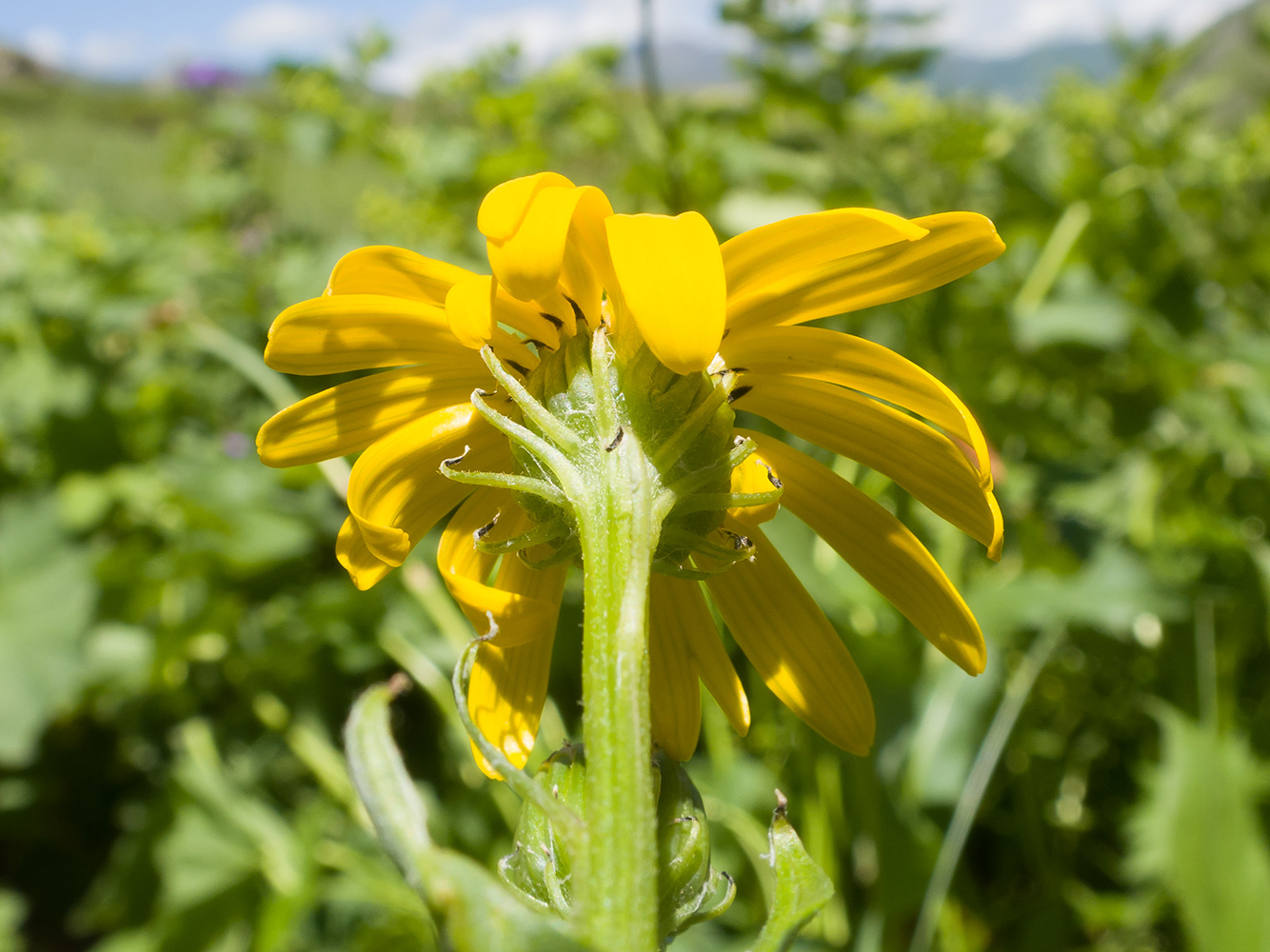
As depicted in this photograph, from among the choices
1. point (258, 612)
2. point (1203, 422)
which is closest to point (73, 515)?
point (258, 612)

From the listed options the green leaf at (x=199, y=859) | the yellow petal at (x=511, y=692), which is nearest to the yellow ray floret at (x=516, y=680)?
the yellow petal at (x=511, y=692)

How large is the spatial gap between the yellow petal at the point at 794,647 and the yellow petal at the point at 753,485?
0.02 meters

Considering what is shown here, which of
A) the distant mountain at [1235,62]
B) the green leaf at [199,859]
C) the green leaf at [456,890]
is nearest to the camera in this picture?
the green leaf at [456,890]

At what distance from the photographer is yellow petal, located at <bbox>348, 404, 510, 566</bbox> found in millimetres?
485

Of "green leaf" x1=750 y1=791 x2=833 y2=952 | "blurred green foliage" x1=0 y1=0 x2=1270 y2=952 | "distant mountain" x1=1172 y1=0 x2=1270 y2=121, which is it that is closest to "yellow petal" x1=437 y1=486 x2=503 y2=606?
"green leaf" x1=750 y1=791 x2=833 y2=952

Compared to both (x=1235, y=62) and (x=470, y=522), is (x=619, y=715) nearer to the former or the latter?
(x=470, y=522)

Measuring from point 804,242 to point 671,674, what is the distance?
242 millimetres

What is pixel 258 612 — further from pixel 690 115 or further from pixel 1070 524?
pixel 690 115

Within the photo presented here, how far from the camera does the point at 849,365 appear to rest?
0.46 m

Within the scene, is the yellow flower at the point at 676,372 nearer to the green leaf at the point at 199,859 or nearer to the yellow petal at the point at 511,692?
the yellow petal at the point at 511,692

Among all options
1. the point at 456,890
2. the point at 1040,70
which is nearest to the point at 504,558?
the point at 456,890

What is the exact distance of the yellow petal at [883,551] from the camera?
47 centimetres

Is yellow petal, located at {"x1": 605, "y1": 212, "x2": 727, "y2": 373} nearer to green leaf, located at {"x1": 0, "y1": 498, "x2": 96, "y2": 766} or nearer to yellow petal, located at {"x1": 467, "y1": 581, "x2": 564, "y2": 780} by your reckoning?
yellow petal, located at {"x1": 467, "y1": 581, "x2": 564, "y2": 780}

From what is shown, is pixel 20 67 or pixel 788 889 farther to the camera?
pixel 20 67
